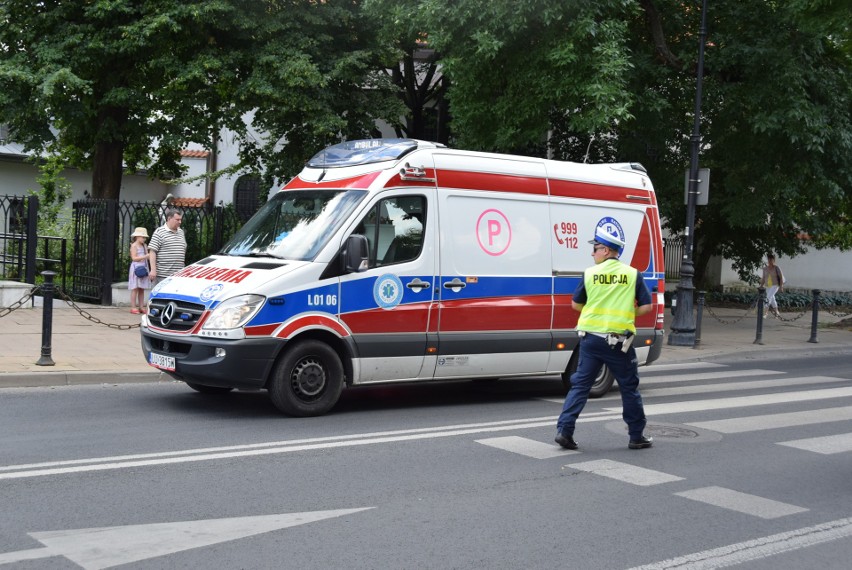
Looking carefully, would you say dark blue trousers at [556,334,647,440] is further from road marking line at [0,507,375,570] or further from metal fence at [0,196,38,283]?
metal fence at [0,196,38,283]

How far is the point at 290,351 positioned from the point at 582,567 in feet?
14.5

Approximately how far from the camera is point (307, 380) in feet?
29.8

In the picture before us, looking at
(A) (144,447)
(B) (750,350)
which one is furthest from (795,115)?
(A) (144,447)

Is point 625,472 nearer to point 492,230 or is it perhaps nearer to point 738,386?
point 492,230

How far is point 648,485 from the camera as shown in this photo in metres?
7.00

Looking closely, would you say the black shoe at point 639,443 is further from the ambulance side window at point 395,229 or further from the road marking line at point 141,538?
the road marking line at point 141,538

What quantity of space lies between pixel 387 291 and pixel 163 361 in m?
2.19

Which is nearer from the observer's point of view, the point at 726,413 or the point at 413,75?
the point at 726,413

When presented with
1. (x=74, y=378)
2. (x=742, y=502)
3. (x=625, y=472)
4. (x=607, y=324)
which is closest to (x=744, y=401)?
(x=607, y=324)

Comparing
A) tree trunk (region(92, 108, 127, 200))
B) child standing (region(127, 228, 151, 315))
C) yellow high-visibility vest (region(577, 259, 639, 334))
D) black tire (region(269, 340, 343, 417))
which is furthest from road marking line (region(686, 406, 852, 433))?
tree trunk (region(92, 108, 127, 200))

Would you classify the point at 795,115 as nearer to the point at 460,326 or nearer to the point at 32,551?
the point at 460,326

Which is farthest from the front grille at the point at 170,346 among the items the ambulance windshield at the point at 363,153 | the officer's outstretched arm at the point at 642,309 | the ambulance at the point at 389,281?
the officer's outstretched arm at the point at 642,309

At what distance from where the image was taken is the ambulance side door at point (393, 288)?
368 inches

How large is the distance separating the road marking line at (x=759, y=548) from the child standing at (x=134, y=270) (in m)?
12.1
